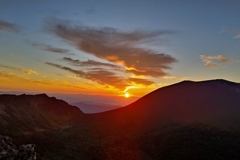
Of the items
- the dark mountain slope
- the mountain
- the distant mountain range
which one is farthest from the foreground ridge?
the dark mountain slope

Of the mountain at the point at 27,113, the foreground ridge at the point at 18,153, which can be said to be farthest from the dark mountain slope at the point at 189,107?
the foreground ridge at the point at 18,153

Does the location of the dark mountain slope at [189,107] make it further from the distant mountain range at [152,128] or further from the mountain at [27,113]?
the mountain at [27,113]

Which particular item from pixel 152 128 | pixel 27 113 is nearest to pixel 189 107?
pixel 152 128

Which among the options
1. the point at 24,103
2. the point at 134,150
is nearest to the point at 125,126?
the point at 134,150

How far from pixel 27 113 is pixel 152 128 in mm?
51528

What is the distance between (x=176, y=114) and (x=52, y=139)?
49555 mm

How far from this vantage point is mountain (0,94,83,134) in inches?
2798

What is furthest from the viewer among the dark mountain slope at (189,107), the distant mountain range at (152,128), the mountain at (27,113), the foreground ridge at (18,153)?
the dark mountain slope at (189,107)

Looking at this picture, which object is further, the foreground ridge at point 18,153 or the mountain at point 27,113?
the mountain at point 27,113

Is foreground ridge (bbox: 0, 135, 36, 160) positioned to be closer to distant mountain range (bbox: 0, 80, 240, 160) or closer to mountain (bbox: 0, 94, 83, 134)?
distant mountain range (bbox: 0, 80, 240, 160)

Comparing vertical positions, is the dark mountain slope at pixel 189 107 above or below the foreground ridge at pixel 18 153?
above

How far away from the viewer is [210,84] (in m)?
111

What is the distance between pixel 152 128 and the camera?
7606 cm

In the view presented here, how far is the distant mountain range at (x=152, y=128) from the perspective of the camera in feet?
169
